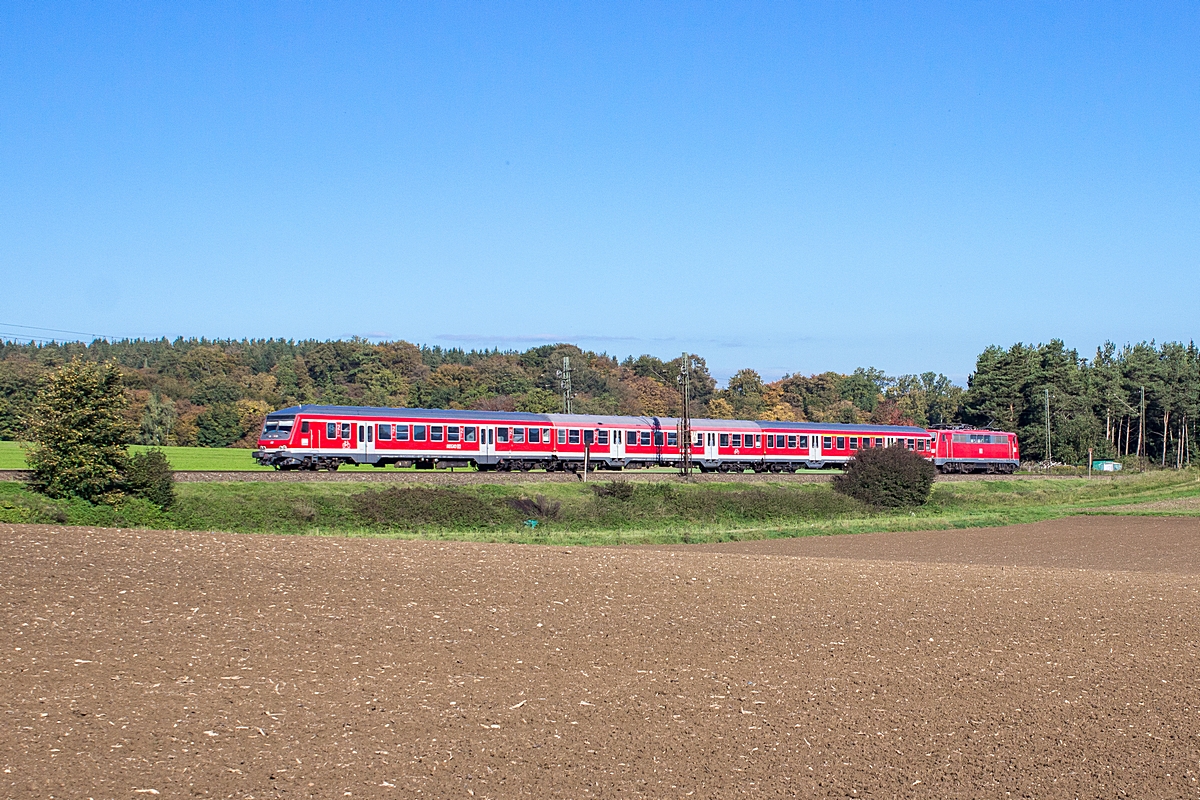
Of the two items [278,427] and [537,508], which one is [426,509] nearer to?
[537,508]

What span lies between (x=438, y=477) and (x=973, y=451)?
42139 mm

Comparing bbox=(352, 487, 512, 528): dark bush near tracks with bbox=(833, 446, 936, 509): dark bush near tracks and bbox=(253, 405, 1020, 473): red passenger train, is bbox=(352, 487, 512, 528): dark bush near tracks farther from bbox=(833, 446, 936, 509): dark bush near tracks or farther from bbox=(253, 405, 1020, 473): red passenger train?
bbox=(833, 446, 936, 509): dark bush near tracks

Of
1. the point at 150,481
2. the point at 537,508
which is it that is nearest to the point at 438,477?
the point at 537,508

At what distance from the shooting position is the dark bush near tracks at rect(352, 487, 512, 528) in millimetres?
37406

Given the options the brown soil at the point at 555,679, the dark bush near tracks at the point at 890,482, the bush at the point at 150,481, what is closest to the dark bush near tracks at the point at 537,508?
the bush at the point at 150,481

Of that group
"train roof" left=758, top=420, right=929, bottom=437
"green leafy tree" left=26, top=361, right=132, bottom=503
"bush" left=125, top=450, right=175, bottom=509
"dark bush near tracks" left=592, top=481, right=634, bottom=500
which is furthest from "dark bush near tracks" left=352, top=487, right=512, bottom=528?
"train roof" left=758, top=420, right=929, bottom=437

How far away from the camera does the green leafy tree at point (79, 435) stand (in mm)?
34125

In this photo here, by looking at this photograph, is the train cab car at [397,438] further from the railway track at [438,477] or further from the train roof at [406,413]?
the railway track at [438,477]

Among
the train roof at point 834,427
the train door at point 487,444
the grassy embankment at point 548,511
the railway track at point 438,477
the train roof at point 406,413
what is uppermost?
the train roof at point 406,413

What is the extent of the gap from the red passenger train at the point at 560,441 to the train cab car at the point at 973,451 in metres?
0.09

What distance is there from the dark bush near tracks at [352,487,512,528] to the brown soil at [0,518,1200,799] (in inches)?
678

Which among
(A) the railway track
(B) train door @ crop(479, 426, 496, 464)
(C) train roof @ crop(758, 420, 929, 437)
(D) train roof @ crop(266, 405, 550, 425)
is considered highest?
(D) train roof @ crop(266, 405, 550, 425)

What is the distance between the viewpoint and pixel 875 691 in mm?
12117

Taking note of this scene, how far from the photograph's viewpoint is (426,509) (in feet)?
125
